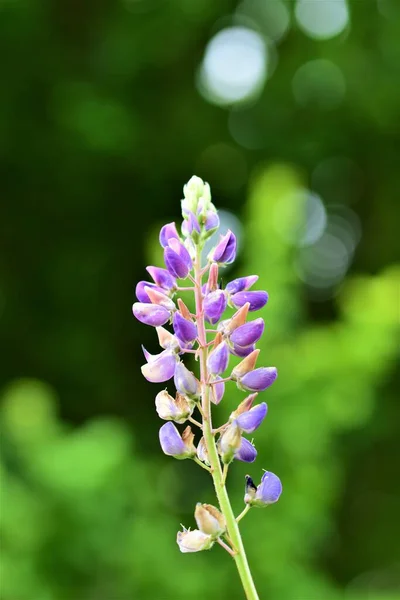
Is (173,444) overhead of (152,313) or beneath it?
beneath

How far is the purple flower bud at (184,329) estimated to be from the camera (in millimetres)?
1005

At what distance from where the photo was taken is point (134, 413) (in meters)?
6.72

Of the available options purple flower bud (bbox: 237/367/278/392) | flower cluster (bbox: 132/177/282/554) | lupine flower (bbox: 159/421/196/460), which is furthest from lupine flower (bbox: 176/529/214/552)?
purple flower bud (bbox: 237/367/278/392)

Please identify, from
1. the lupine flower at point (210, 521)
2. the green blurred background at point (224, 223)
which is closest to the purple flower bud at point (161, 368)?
the lupine flower at point (210, 521)

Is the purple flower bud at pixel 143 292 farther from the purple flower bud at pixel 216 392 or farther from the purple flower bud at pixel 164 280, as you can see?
the purple flower bud at pixel 216 392

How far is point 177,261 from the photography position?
1.09 m

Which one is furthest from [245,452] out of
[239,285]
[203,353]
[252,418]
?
[239,285]

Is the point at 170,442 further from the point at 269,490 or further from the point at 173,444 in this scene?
the point at 269,490

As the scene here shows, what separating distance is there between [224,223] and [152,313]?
207 inches

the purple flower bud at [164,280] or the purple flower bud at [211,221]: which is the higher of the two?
the purple flower bud at [211,221]

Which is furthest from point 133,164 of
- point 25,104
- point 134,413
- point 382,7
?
point 382,7

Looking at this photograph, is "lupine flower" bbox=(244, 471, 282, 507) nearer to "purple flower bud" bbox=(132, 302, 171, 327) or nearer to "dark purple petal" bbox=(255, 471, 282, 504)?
"dark purple petal" bbox=(255, 471, 282, 504)

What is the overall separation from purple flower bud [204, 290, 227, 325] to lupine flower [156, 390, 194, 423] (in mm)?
113

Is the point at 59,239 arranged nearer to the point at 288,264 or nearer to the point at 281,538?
the point at 288,264
